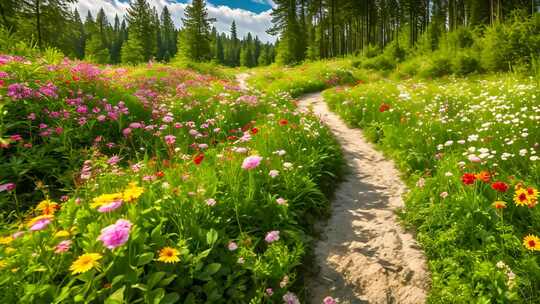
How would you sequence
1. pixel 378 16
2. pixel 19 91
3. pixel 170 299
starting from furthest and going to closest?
pixel 378 16 → pixel 19 91 → pixel 170 299

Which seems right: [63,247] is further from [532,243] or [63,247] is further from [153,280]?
[532,243]

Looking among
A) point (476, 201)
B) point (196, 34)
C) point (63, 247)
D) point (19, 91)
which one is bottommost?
point (476, 201)

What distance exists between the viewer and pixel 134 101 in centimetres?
682

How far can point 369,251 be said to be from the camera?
11.2 feet

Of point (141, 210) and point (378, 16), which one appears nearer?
point (141, 210)

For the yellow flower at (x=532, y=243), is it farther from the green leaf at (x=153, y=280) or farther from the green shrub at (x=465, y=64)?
the green shrub at (x=465, y=64)

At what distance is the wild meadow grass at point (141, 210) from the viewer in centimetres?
204

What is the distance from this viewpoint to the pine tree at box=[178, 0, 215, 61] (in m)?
35.8

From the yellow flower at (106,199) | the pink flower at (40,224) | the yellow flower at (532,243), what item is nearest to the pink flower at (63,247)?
the pink flower at (40,224)

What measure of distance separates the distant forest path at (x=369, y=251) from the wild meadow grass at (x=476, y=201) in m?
0.20

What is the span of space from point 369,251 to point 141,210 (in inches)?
100

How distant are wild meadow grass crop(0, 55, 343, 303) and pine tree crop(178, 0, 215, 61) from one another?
3165cm

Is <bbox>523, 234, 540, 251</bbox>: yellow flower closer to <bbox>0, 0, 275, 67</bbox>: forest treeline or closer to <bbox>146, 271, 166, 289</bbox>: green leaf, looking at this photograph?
<bbox>146, 271, 166, 289</bbox>: green leaf

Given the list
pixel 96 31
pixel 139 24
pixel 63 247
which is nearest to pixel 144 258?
pixel 63 247
